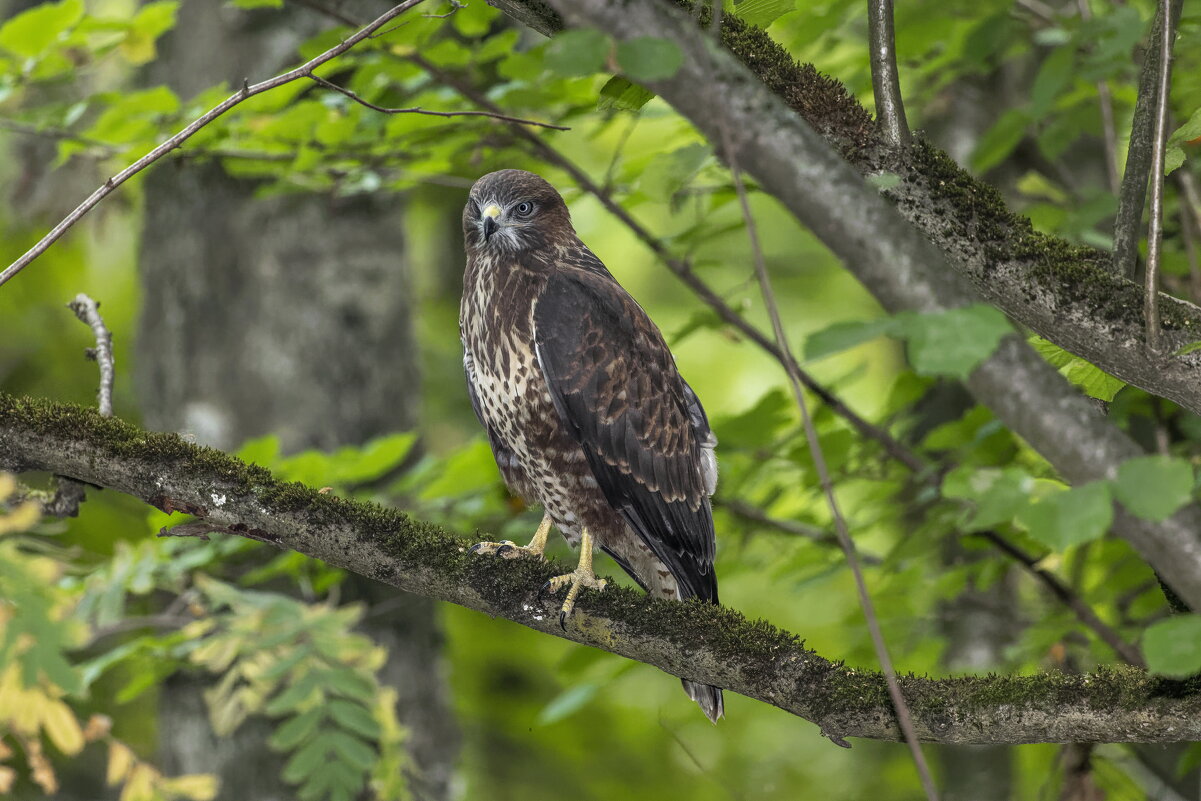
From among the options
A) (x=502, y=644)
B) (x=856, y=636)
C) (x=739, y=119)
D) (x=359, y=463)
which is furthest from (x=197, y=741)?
(x=739, y=119)

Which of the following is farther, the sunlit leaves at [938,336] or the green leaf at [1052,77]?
the green leaf at [1052,77]

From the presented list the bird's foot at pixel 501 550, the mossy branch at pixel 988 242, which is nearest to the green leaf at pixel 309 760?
the bird's foot at pixel 501 550

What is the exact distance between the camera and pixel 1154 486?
1359 millimetres

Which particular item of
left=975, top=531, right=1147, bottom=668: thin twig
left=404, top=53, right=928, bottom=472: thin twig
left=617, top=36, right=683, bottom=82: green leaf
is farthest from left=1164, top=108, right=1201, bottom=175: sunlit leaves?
left=975, top=531, right=1147, bottom=668: thin twig

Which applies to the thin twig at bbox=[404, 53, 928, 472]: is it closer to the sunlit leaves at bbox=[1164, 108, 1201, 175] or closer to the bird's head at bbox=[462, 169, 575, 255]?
the bird's head at bbox=[462, 169, 575, 255]

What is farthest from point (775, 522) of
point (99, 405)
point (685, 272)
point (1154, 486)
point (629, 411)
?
point (1154, 486)

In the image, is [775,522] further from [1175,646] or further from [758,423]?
[1175,646]

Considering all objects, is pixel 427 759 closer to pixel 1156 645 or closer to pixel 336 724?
pixel 336 724

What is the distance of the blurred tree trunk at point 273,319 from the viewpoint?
5.54 meters

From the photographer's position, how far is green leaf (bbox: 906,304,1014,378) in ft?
4.42

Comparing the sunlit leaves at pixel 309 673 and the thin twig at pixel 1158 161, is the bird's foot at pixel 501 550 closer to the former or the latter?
the sunlit leaves at pixel 309 673

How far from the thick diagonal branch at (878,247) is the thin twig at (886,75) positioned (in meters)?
0.85

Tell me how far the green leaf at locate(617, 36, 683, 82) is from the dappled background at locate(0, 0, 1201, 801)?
1cm

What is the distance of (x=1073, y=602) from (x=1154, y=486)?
294 cm
